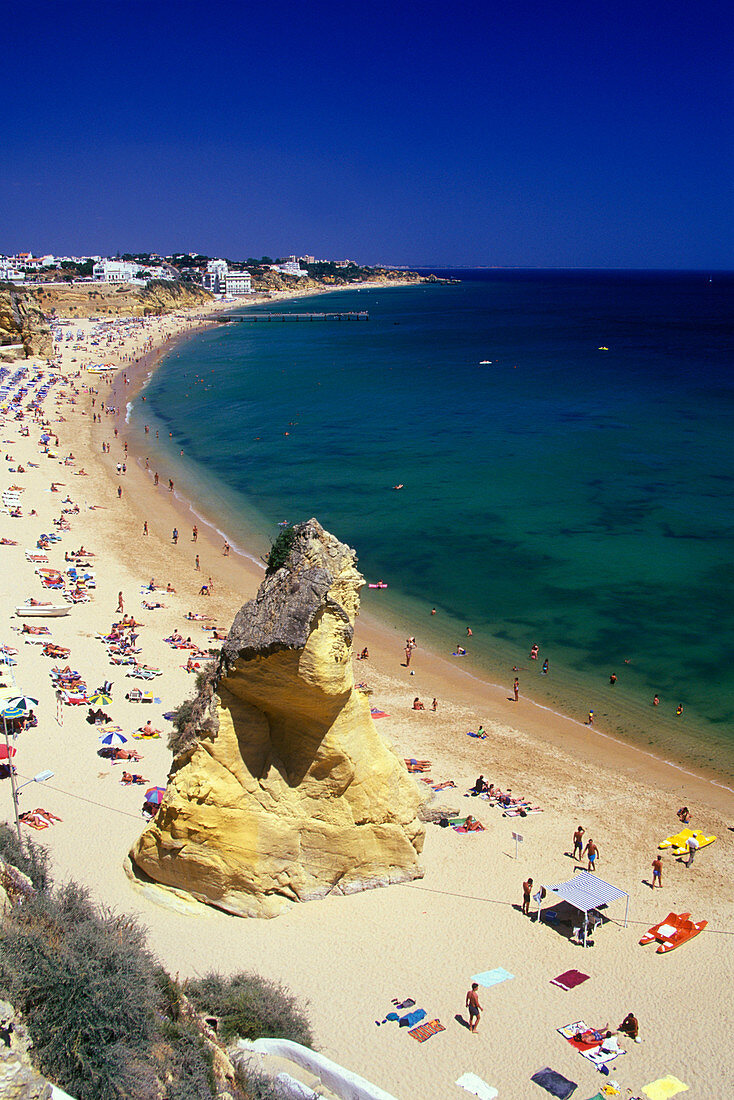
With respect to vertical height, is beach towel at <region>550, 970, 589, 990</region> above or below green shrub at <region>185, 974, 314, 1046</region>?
below

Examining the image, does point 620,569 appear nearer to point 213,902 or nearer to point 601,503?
point 601,503

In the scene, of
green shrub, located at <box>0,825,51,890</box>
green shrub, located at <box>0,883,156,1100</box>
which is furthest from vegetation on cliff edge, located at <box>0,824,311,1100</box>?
green shrub, located at <box>0,825,51,890</box>

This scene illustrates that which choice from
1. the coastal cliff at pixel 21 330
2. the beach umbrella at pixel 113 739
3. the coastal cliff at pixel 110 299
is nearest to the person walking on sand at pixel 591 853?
the beach umbrella at pixel 113 739

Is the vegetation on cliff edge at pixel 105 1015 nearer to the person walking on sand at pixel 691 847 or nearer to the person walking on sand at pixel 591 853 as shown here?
the person walking on sand at pixel 591 853

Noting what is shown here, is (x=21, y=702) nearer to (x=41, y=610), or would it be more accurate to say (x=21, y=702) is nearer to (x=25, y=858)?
(x=25, y=858)

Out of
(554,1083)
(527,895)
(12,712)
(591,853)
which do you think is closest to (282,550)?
(527,895)

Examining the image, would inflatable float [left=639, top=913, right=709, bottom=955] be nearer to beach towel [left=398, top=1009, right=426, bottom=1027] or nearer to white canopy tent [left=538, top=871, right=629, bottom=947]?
white canopy tent [left=538, top=871, right=629, bottom=947]
